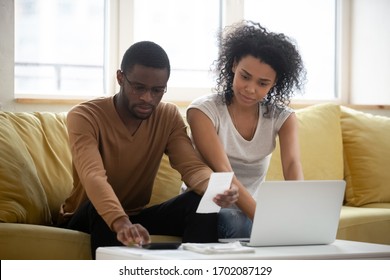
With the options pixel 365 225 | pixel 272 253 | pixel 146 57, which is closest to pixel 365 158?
pixel 365 225

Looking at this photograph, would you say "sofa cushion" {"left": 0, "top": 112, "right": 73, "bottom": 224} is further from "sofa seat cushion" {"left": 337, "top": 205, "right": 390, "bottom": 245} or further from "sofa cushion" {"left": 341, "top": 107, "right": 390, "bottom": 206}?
"sofa cushion" {"left": 341, "top": 107, "right": 390, "bottom": 206}

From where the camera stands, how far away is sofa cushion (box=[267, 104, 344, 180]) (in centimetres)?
333

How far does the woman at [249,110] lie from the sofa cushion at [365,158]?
826 millimetres

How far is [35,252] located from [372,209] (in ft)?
4.86

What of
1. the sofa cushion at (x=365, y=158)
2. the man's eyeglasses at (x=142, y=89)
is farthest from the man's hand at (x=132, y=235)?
the sofa cushion at (x=365, y=158)

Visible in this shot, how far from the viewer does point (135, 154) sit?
2439mm

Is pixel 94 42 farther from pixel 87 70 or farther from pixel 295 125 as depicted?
pixel 295 125

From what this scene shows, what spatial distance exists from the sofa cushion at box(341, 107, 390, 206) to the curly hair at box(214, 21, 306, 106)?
805 millimetres

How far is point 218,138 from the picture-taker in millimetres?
2520

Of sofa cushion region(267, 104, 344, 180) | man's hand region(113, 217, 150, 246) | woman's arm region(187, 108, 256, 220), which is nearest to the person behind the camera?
man's hand region(113, 217, 150, 246)

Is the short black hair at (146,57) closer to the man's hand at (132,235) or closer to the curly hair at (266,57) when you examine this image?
the curly hair at (266,57)

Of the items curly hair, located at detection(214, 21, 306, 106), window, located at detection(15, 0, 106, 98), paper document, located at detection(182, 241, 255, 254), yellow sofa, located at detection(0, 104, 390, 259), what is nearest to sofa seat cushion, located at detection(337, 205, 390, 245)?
yellow sofa, located at detection(0, 104, 390, 259)

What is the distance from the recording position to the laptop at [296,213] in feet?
6.35

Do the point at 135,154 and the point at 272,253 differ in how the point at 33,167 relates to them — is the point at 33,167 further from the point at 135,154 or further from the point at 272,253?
the point at 272,253
